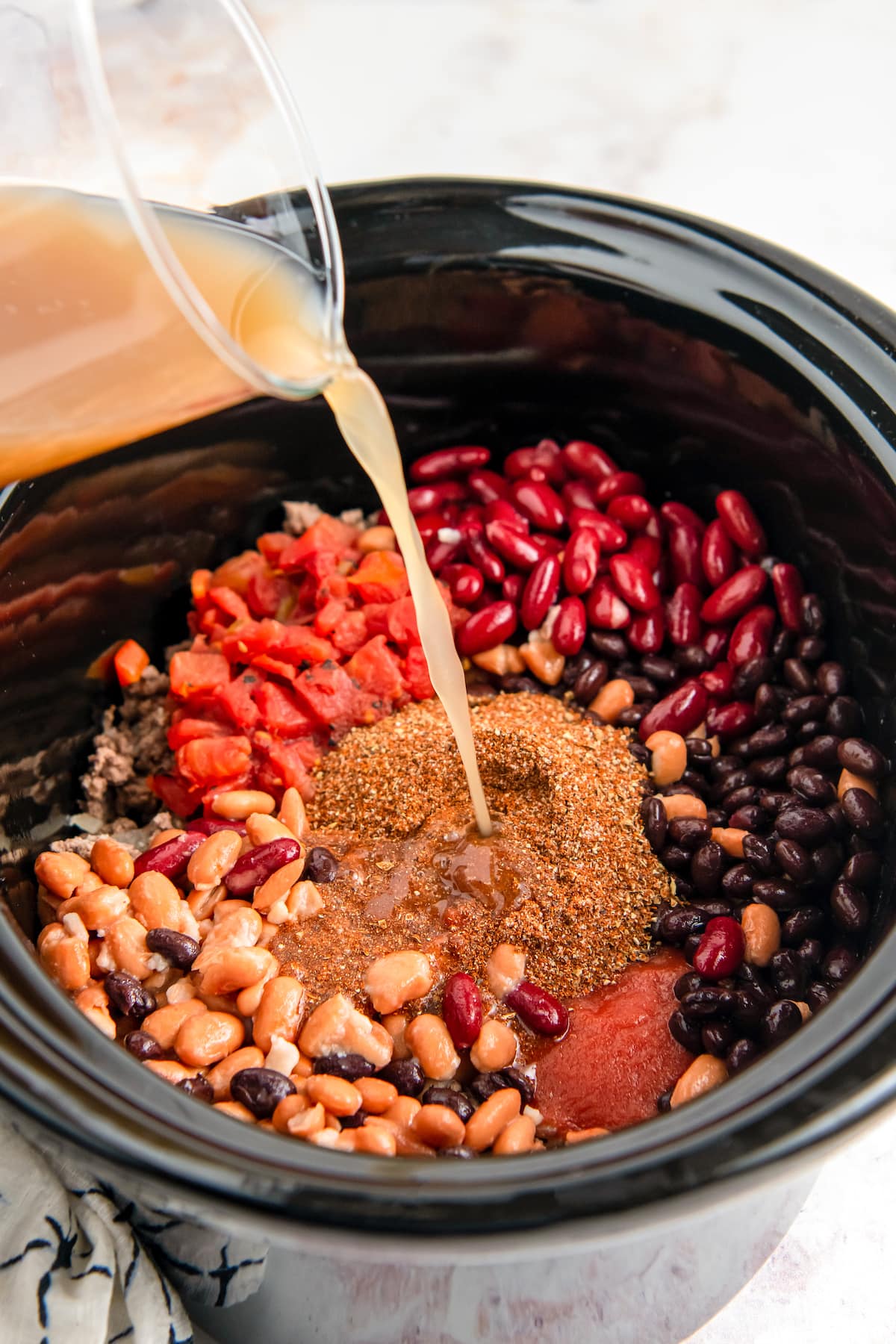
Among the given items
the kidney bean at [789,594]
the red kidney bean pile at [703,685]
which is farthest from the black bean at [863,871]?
the kidney bean at [789,594]

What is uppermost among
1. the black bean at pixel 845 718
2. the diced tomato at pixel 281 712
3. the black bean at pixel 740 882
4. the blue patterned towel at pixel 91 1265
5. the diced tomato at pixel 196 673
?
the black bean at pixel 845 718

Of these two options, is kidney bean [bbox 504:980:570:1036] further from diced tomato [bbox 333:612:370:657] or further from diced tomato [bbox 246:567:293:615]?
diced tomato [bbox 246:567:293:615]

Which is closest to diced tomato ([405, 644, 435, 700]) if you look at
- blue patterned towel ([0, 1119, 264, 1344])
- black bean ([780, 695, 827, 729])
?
black bean ([780, 695, 827, 729])

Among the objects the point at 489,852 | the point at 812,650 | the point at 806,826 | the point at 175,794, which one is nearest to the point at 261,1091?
the point at 489,852

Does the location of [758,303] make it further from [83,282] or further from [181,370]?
[83,282]

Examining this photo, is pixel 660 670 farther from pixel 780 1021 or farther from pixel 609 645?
pixel 780 1021

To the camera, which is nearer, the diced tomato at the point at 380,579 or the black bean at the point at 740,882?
the black bean at the point at 740,882

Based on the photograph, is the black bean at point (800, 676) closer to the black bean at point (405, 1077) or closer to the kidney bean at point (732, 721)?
the kidney bean at point (732, 721)
